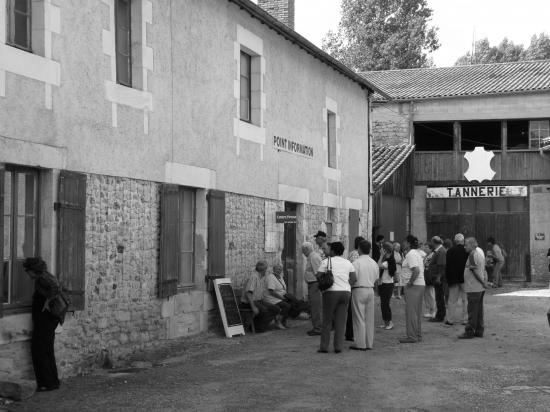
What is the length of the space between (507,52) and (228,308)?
44.4 meters

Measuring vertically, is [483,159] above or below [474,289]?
above

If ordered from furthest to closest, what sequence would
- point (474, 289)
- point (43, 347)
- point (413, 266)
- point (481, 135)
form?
point (481, 135)
point (474, 289)
point (413, 266)
point (43, 347)

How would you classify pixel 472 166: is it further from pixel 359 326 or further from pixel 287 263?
pixel 359 326

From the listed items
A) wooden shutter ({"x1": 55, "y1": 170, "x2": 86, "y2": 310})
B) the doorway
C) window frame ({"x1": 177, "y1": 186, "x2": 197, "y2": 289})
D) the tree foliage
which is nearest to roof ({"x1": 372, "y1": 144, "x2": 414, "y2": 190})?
the doorway

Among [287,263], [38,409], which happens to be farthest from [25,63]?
[287,263]

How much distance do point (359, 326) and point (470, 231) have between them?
18422mm

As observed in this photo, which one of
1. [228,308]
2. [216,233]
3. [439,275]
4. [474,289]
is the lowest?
[228,308]

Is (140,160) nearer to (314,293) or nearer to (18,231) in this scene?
(18,231)

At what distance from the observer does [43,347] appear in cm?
902

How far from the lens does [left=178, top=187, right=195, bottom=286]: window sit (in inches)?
521

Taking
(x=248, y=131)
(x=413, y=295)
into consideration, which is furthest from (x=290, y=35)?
(x=413, y=295)

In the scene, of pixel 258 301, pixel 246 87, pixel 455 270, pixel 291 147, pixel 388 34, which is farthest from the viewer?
pixel 388 34

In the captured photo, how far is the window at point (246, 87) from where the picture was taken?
15.6 metres

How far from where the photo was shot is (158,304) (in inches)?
477
